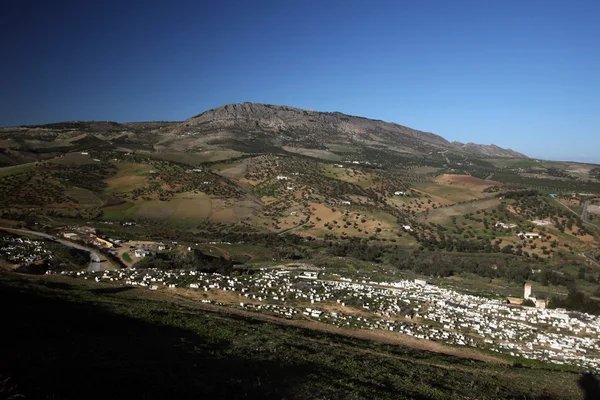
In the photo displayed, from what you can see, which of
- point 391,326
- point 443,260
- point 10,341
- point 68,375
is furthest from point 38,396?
point 443,260

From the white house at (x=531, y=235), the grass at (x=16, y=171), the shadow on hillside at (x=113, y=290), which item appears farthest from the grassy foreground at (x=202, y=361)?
the grass at (x=16, y=171)

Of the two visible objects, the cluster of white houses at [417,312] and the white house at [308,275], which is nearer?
the cluster of white houses at [417,312]

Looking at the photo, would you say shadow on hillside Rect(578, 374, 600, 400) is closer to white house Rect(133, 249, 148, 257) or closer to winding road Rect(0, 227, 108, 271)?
winding road Rect(0, 227, 108, 271)

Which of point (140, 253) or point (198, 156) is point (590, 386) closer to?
point (140, 253)

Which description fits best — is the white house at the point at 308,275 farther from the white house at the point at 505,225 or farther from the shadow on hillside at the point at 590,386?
the white house at the point at 505,225

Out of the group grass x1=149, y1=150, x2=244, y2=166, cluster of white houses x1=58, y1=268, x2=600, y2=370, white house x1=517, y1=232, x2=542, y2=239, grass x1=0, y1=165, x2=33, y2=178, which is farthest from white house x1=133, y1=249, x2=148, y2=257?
grass x1=149, y1=150, x2=244, y2=166

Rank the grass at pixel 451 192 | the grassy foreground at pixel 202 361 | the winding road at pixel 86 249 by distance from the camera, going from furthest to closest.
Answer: the grass at pixel 451 192 < the winding road at pixel 86 249 < the grassy foreground at pixel 202 361
